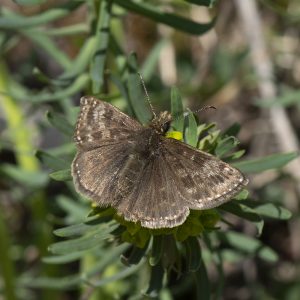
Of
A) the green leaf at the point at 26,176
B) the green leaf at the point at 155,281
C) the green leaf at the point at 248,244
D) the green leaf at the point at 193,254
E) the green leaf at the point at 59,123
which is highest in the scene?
the green leaf at the point at 59,123

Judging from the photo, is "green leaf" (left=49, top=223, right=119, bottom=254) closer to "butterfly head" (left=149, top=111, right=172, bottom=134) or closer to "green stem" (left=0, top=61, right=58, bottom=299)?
"butterfly head" (left=149, top=111, right=172, bottom=134)

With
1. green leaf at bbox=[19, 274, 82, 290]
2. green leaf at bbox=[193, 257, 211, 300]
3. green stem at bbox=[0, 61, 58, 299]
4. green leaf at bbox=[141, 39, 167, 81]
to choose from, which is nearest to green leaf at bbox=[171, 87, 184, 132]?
green leaf at bbox=[193, 257, 211, 300]

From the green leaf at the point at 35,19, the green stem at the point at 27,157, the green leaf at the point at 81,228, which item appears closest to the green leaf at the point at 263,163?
the green leaf at the point at 81,228

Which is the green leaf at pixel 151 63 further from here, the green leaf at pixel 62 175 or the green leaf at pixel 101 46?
the green leaf at pixel 62 175

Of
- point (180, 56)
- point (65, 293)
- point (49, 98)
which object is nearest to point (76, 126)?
point (49, 98)

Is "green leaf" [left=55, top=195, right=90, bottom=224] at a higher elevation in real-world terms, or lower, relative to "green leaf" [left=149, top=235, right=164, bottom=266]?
lower

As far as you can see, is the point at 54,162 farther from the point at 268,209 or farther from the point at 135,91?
the point at 268,209
